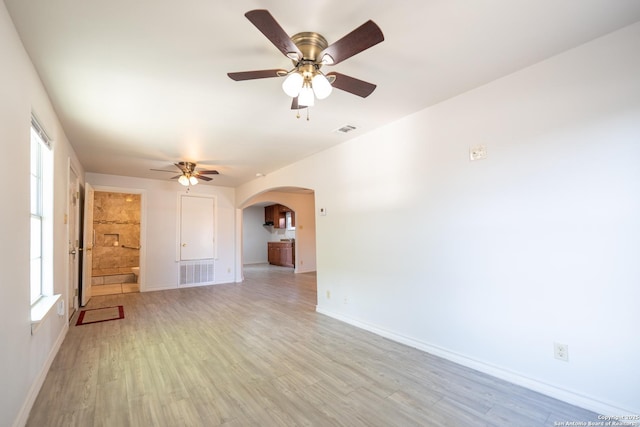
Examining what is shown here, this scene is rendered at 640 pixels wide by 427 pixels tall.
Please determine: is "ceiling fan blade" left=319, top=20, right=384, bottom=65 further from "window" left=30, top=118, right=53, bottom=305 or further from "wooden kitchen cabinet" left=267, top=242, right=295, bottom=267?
"wooden kitchen cabinet" left=267, top=242, right=295, bottom=267

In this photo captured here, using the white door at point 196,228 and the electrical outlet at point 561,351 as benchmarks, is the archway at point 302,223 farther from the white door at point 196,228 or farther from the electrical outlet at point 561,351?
the electrical outlet at point 561,351

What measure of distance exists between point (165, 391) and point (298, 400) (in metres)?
1.08

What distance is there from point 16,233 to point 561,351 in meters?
3.79

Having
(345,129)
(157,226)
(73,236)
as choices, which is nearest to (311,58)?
(345,129)

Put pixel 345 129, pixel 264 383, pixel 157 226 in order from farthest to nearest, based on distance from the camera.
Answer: pixel 157 226 → pixel 345 129 → pixel 264 383

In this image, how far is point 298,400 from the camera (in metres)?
2.14

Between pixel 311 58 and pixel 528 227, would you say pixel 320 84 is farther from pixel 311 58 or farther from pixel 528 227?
pixel 528 227

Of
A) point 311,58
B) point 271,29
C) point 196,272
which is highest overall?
point 311,58

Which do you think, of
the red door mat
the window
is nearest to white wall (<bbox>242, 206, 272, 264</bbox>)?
the red door mat

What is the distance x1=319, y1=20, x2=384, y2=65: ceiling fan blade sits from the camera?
1.42m

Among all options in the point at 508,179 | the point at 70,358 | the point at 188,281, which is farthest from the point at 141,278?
the point at 508,179

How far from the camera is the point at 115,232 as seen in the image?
8656 millimetres

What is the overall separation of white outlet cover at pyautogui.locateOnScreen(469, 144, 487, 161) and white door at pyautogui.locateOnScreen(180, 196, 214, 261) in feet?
20.2

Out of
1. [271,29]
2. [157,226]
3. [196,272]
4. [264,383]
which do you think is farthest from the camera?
[196,272]
